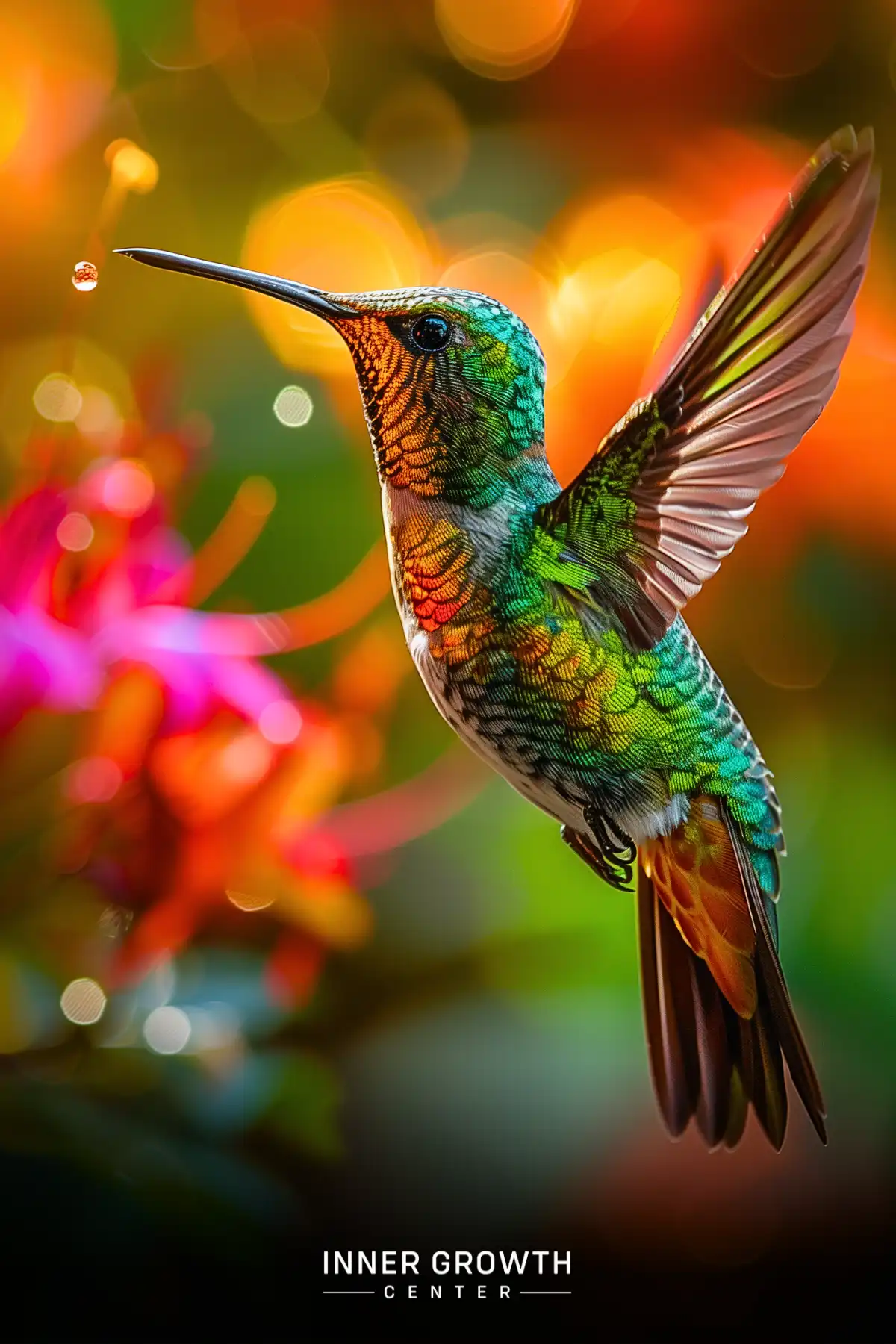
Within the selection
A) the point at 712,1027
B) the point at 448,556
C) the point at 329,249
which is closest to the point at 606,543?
the point at 448,556

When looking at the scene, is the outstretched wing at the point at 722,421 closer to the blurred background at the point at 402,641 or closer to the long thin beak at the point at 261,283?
the long thin beak at the point at 261,283

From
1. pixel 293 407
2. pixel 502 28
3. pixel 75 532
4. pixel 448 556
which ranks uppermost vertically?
pixel 502 28

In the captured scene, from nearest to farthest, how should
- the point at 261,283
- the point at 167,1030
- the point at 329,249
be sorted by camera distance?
1. the point at 261,283
2. the point at 167,1030
3. the point at 329,249

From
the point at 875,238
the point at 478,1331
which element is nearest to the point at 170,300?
the point at 875,238

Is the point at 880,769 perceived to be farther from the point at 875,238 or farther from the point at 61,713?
the point at 61,713

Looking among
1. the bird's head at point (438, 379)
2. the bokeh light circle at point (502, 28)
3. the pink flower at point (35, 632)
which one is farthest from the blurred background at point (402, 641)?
the bird's head at point (438, 379)

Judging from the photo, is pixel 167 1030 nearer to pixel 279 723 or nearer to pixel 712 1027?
pixel 279 723

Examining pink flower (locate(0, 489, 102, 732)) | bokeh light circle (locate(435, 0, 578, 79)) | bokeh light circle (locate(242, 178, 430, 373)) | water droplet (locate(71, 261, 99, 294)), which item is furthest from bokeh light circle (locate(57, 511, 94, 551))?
bokeh light circle (locate(435, 0, 578, 79))
